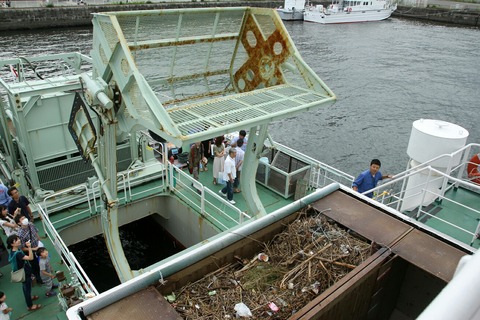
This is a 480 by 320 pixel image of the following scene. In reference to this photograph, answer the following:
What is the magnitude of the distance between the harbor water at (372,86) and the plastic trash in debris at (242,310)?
8616mm

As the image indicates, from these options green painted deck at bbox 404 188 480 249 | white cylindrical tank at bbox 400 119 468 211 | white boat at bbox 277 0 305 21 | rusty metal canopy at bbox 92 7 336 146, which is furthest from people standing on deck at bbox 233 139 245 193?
white boat at bbox 277 0 305 21

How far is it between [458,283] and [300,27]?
54501 millimetres

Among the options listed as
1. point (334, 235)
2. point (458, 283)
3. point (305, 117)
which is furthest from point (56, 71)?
Result: point (458, 283)

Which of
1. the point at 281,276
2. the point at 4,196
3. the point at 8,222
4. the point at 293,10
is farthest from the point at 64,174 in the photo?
the point at 293,10

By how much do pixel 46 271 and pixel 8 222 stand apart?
1167 millimetres

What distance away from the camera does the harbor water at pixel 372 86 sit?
20953 mm

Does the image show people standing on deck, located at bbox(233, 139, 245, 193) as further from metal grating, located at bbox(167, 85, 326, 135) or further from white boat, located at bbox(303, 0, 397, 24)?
white boat, located at bbox(303, 0, 397, 24)

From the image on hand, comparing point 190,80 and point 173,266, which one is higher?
point 190,80

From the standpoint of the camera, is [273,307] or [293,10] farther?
[293,10]

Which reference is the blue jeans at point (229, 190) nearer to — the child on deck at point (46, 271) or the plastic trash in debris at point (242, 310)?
the child on deck at point (46, 271)

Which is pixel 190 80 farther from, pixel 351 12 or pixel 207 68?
pixel 351 12

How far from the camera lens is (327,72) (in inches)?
1240

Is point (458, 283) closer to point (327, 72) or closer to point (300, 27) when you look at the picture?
point (327, 72)

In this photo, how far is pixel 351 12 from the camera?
185 feet
